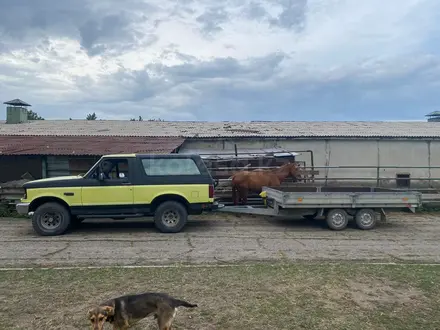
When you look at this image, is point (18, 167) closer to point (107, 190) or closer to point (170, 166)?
point (107, 190)

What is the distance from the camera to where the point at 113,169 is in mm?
11031

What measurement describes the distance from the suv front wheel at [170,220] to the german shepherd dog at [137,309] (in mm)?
6407

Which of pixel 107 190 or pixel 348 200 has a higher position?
pixel 107 190

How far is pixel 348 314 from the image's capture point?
5258 millimetres

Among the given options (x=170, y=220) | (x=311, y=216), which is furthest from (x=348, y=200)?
(x=170, y=220)

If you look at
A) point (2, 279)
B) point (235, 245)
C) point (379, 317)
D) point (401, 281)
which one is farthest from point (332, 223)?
point (2, 279)

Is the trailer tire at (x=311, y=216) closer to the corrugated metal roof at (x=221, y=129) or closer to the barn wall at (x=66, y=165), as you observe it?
the corrugated metal roof at (x=221, y=129)

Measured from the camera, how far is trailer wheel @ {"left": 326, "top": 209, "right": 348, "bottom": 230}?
38.0 feet

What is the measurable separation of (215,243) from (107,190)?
3.28 metres

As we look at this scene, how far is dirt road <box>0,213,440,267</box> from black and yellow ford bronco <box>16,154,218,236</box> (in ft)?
1.70

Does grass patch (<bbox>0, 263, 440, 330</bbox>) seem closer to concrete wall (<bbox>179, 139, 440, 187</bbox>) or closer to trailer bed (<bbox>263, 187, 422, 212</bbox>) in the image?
trailer bed (<bbox>263, 187, 422, 212</bbox>)

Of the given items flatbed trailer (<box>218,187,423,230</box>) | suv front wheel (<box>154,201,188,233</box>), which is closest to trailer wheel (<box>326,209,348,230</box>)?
flatbed trailer (<box>218,187,423,230</box>)

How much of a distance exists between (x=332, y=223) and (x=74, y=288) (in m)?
7.64

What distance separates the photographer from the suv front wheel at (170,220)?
10.9 meters
